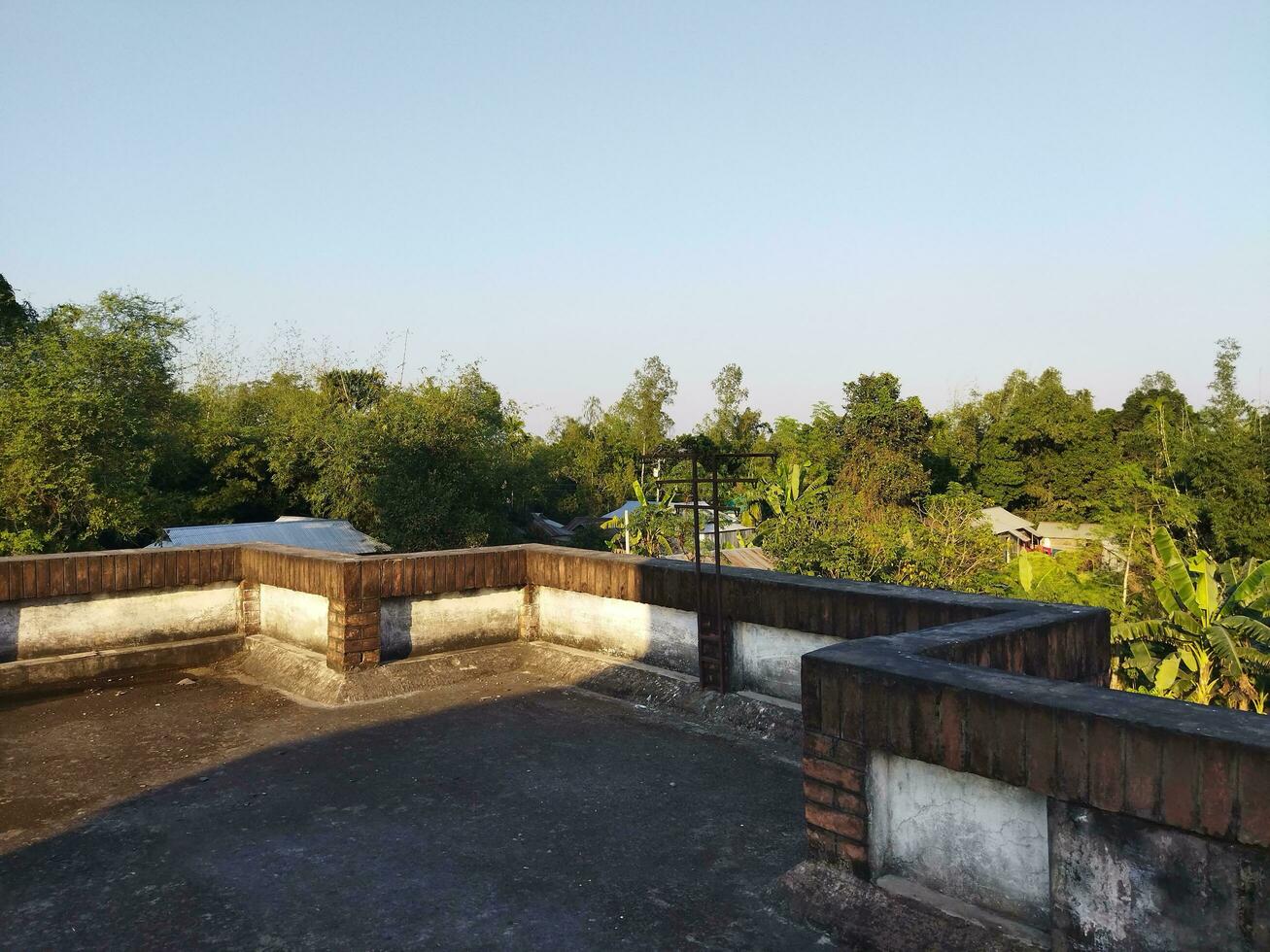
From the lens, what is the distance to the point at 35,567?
32.4 ft

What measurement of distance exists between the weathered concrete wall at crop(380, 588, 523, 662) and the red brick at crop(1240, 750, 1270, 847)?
8.29 m

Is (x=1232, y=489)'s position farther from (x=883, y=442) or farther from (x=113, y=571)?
(x=113, y=571)

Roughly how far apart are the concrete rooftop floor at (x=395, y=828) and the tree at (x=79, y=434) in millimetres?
11134

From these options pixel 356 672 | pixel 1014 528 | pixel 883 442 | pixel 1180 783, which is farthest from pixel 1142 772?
pixel 1014 528

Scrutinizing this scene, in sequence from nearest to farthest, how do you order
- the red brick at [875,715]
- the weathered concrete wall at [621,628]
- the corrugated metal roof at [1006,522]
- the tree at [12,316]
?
the red brick at [875,715], the weathered concrete wall at [621,628], the tree at [12,316], the corrugated metal roof at [1006,522]

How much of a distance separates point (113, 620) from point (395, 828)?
6421 mm

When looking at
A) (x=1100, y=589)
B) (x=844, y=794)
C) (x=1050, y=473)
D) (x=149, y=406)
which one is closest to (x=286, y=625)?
(x=844, y=794)

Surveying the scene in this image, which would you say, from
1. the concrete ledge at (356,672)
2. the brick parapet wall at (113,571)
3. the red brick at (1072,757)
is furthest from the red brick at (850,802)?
the brick parapet wall at (113,571)

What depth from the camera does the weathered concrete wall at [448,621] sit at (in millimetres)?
9891

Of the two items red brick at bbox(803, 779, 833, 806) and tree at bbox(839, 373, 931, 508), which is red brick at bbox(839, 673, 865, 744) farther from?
tree at bbox(839, 373, 931, 508)

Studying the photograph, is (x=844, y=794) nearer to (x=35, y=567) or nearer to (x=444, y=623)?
(x=444, y=623)

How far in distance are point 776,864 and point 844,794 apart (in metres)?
1.02

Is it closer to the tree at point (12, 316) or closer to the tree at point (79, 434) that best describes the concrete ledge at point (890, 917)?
the tree at point (79, 434)

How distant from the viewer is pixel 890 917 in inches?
165
